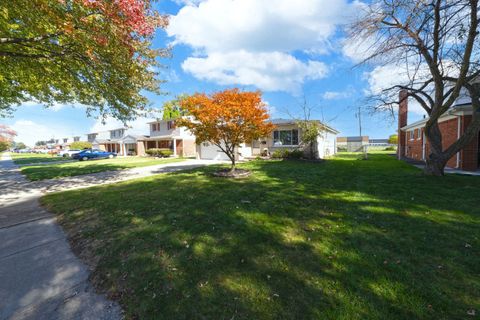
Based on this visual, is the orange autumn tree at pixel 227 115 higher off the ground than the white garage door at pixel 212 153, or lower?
higher

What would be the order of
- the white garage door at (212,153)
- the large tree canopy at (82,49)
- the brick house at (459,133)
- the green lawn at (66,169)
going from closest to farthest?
the large tree canopy at (82,49), the brick house at (459,133), the green lawn at (66,169), the white garage door at (212,153)

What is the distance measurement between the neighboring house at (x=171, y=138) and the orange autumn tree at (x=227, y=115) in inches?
643

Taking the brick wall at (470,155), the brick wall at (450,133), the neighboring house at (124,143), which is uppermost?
the neighboring house at (124,143)

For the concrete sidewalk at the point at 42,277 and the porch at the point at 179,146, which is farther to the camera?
the porch at the point at 179,146

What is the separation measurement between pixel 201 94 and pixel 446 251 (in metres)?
9.65

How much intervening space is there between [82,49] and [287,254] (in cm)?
818

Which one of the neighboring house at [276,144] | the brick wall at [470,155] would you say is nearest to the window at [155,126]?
the neighboring house at [276,144]

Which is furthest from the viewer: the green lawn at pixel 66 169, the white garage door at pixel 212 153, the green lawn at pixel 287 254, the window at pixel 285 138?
the white garage door at pixel 212 153

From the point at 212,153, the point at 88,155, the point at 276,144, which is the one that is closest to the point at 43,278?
the point at 212,153

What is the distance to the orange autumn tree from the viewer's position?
31.7 feet

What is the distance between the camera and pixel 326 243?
3.63 m

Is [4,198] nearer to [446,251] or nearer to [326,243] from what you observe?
[326,243]

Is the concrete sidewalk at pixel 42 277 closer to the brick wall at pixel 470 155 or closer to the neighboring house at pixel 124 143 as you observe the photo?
the brick wall at pixel 470 155

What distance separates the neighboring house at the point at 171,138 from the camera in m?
27.9
